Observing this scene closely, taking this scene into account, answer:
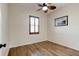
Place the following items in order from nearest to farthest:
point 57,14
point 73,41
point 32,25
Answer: point 32,25
point 57,14
point 73,41

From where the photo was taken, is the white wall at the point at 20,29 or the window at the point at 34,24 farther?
the white wall at the point at 20,29

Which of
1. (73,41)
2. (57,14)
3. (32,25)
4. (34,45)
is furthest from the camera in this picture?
(73,41)

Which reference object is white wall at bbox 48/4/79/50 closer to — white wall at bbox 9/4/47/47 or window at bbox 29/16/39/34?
white wall at bbox 9/4/47/47

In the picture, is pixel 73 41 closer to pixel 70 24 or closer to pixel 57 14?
pixel 70 24

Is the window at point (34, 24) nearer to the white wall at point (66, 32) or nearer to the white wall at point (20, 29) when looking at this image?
the white wall at point (20, 29)

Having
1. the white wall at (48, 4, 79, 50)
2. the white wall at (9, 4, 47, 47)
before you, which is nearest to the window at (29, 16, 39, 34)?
the white wall at (9, 4, 47, 47)

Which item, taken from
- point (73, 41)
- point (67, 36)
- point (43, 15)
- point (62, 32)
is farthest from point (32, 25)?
point (73, 41)

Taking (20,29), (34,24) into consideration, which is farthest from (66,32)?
(20,29)

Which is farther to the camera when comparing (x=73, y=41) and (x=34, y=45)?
(x=73, y=41)

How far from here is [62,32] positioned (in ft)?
5.41

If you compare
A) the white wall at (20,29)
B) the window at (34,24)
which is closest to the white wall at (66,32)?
the white wall at (20,29)

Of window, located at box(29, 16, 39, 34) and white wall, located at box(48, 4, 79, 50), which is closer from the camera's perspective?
window, located at box(29, 16, 39, 34)

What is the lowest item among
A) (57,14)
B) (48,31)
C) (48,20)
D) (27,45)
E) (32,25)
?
(27,45)

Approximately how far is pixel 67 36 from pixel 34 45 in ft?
2.43
